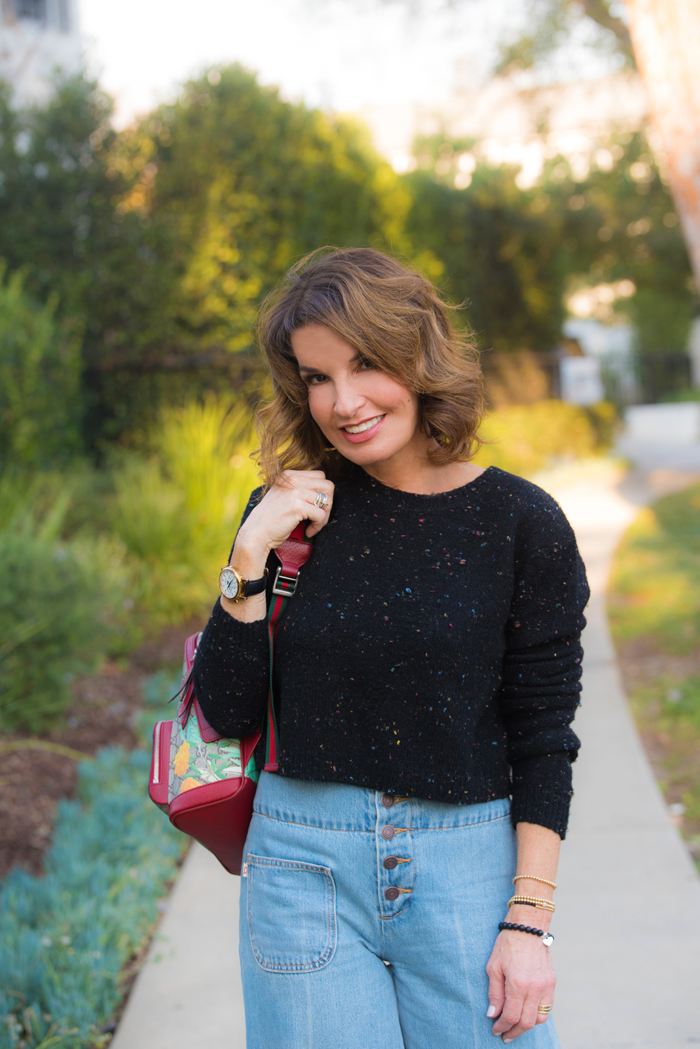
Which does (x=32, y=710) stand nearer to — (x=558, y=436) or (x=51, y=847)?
(x=51, y=847)

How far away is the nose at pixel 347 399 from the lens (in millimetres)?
1641

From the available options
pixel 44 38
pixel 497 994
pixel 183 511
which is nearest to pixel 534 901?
pixel 497 994

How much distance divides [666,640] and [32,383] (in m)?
4.54

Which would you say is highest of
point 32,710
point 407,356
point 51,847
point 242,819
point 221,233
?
point 221,233

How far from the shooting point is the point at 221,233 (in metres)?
8.07

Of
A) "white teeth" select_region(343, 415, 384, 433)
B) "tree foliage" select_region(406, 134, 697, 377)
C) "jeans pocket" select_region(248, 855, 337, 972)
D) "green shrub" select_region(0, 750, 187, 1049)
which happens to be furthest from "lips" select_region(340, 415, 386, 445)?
"tree foliage" select_region(406, 134, 697, 377)

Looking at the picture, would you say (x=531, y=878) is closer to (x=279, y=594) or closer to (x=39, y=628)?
(x=279, y=594)

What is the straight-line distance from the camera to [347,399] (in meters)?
1.64

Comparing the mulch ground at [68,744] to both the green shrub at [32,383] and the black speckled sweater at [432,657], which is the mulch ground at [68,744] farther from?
the black speckled sweater at [432,657]

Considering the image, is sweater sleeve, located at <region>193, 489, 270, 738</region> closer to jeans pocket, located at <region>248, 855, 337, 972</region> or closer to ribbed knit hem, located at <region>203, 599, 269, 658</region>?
ribbed knit hem, located at <region>203, 599, 269, 658</region>

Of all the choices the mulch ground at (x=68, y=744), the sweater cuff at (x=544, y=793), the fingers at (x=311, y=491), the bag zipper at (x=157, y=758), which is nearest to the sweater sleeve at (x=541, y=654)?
the sweater cuff at (x=544, y=793)

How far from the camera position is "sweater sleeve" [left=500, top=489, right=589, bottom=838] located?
5.30 feet

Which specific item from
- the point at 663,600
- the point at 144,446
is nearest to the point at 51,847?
the point at 663,600

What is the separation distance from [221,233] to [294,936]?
7.43 metres
